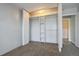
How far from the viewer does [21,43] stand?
6.11 metres

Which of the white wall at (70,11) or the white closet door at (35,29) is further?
the white closet door at (35,29)

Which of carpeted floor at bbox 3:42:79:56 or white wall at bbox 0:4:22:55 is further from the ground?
white wall at bbox 0:4:22:55

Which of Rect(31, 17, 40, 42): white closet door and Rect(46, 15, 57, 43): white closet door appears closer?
Rect(46, 15, 57, 43): white closet door

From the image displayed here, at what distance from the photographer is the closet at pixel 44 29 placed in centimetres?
704

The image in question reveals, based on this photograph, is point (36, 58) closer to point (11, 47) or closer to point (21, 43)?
point (11, 47)

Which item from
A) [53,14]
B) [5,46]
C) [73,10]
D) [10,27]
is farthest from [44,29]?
[5,46]

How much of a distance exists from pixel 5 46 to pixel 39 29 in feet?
12.9

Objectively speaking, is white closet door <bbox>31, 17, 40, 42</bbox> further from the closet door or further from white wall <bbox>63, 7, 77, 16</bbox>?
white wall <bbox>63, 7, 77, 16</bbox>

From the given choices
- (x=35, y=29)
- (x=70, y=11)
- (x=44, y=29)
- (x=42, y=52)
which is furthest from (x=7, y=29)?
(x=70, y=11)

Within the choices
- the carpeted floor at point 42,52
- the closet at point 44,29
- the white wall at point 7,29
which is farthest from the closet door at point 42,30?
Answer: the white wall at point 7,29

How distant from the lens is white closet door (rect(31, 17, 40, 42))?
25.7ft

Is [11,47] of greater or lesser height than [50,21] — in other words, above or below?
below

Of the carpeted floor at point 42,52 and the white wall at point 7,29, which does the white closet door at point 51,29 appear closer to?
the carpeted floor at point 42,52

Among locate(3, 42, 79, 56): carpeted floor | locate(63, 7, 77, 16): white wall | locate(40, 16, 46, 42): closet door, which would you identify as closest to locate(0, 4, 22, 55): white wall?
locate(3, 42, 79, 56): carpeted floor
